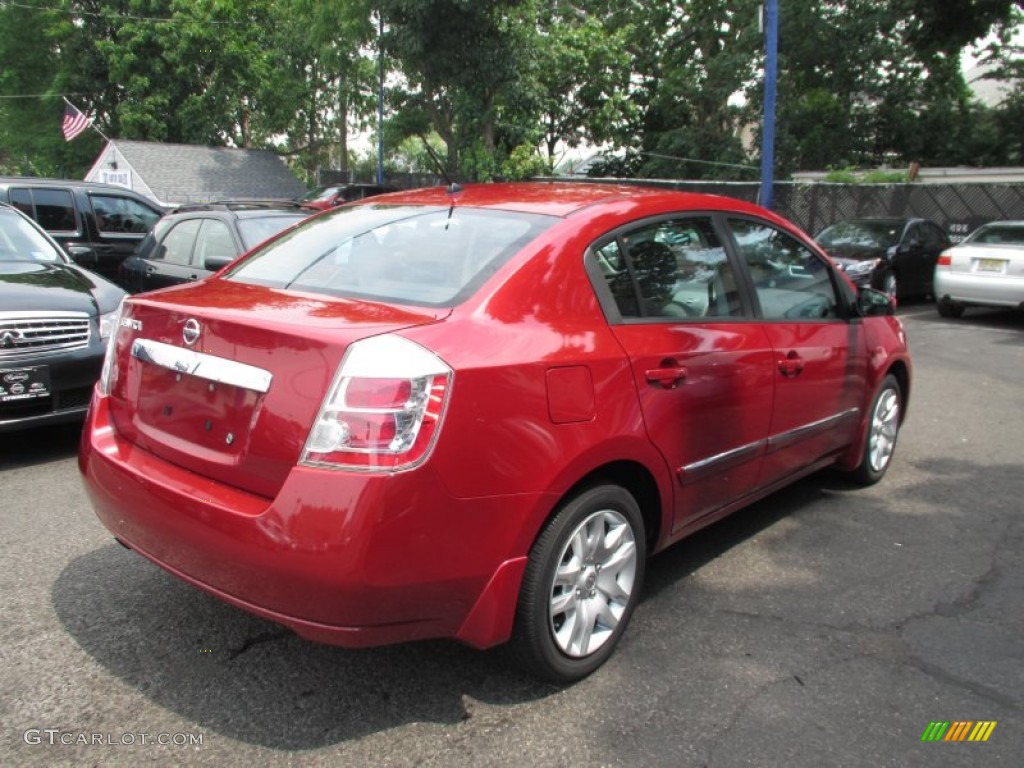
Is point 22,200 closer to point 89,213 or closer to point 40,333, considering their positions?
point 89,213

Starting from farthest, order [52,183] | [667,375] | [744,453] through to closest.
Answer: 1. [52,183]
2. [744,453]
3. [667,375]

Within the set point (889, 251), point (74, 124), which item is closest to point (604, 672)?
point (889, 251)

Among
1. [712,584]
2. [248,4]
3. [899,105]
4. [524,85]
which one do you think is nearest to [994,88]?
[899,105]

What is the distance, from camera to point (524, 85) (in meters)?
20.4

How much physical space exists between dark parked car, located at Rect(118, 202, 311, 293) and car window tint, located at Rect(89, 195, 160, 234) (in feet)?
9.30

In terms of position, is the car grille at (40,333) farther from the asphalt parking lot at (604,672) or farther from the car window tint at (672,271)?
the car window tint at (672,271)

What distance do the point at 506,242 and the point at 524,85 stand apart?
18.8 meters

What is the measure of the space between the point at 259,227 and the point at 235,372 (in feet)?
16.3

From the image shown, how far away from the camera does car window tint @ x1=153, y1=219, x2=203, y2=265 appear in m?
7.45

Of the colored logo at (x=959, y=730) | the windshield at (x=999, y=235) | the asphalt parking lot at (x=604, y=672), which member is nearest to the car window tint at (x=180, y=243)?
the asphalt parking lot at (x=604, y=672)

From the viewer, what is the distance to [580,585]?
9.00 ft

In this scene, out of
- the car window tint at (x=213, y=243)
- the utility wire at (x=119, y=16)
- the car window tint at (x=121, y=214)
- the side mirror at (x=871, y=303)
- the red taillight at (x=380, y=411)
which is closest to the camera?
the red taillight at (x=380, y=411)

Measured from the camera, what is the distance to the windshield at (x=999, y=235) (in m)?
11.6

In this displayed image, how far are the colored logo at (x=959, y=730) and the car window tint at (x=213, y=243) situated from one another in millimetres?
5997
